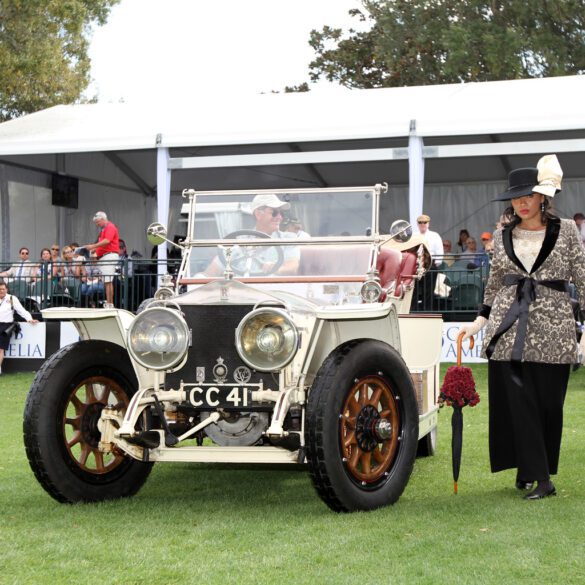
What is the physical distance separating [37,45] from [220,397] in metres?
26.4

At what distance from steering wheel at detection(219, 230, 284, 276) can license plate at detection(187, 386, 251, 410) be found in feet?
3.85

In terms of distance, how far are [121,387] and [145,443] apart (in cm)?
69

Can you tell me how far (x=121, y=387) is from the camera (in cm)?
626

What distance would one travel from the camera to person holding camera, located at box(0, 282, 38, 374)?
50.0ft

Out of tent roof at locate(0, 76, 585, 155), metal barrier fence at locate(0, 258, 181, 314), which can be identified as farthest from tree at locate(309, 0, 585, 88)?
metal barrier fence at locate(0, 258, 181, 314)

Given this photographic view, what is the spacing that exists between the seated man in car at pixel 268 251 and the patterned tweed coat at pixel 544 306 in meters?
1.34

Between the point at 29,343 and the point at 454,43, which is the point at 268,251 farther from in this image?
the point at 454,43

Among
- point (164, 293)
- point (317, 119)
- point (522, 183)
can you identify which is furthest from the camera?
point (317, 119)

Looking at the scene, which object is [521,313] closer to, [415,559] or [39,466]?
[415,559]

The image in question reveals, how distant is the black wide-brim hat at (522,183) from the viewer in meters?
6.00

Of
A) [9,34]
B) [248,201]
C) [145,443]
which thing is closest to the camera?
[145,443]

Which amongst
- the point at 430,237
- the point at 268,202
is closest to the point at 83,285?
the point at 430,237

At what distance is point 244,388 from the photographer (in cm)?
559

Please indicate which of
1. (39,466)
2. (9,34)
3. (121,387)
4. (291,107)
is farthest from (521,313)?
(9,34)
